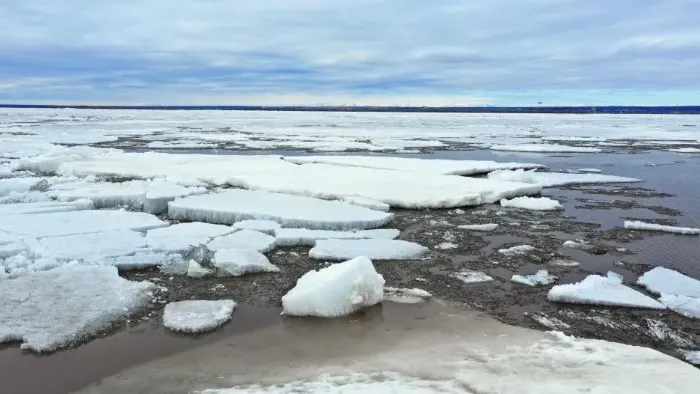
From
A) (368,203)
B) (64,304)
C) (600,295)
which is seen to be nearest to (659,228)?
(600,295)

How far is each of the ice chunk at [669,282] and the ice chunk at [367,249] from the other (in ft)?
6.90

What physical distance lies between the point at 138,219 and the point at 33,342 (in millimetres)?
3351

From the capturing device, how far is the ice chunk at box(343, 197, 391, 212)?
808 cm

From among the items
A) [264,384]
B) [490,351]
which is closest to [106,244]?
[264,384]

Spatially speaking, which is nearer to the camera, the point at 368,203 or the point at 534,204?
the point at 368,203

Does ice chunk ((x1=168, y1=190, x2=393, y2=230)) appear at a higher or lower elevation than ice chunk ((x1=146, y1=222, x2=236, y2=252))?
higher

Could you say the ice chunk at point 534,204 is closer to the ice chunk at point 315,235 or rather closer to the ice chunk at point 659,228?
the ice chunk at point 659,228

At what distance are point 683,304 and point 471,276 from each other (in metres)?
1.71

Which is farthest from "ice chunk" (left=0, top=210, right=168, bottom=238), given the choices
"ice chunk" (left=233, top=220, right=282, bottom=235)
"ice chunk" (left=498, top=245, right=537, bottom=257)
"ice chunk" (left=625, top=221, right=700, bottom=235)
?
"ice chunk" (left=625, top=221, right=700, bottom=235)

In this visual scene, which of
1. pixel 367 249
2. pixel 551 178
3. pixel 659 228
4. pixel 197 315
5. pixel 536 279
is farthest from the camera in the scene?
pixel 551 178

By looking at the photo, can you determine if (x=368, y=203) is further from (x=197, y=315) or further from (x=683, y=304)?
(x=683, y=304)

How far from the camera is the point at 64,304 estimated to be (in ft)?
14.4

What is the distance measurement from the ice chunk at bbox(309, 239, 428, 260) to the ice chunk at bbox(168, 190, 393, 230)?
73cm

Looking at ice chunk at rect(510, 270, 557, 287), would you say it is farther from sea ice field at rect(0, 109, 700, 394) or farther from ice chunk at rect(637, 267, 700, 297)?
ice chunk at rect(637, 267, 700, 297)
